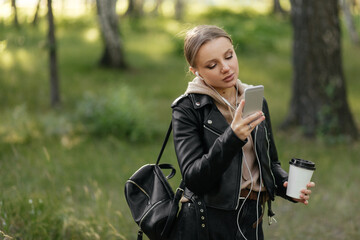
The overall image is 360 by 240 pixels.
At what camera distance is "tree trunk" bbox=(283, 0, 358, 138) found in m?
8.13

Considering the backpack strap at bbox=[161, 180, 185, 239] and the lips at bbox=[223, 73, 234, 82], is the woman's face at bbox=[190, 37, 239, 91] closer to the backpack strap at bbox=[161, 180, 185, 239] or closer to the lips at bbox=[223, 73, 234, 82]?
the lips at bbox=[223, 73, 234, 82]

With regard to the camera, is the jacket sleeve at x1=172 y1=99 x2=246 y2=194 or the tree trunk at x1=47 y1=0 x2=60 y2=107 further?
the tree trunk at x1=47 y1=0 x2=60 y2=107

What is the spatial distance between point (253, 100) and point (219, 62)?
32 centimetres

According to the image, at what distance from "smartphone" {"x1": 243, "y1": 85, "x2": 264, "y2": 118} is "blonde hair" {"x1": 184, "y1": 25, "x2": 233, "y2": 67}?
0.40 meters

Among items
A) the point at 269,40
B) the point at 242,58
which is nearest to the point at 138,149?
the point at 242,58

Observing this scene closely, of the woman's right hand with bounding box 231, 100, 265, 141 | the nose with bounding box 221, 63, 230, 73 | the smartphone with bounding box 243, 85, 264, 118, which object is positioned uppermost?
the nose with bounding box 221, 63, 230, 73

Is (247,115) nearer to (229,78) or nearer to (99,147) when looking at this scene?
(229,78)

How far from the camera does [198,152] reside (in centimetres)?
234

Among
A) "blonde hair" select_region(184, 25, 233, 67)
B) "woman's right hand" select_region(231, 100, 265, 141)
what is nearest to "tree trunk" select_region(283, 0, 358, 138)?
"blonde hair" select_region(184, 25, 233, 67)

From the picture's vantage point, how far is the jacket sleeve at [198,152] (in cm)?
→ 218

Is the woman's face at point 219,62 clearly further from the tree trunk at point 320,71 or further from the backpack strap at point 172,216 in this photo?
the tree trunk at point 320,71

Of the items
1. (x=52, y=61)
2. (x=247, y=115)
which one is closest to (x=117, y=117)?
(x=52, y=61)

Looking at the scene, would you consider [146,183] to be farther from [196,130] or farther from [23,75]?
[23,75]

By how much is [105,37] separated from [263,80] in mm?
4991
